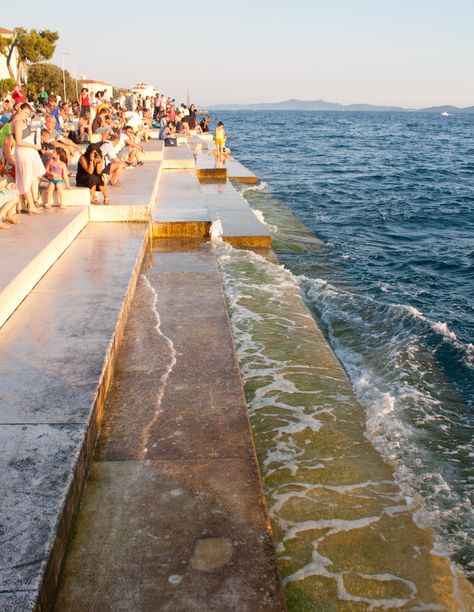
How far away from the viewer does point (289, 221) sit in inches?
694

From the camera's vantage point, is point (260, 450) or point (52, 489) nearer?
point (52, 489)

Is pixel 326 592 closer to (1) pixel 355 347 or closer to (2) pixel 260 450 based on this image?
(2) pixel 260 450

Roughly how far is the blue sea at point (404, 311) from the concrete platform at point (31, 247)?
3.67 meters

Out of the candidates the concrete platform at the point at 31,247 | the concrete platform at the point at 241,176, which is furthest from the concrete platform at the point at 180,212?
the concrete platform at the point at 241,176

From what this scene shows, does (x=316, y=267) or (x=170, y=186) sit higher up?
(x=170, y=186)

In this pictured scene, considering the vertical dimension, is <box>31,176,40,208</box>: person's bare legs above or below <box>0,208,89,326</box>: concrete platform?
above

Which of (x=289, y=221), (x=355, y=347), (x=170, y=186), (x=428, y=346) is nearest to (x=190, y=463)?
(x=355, y=347)

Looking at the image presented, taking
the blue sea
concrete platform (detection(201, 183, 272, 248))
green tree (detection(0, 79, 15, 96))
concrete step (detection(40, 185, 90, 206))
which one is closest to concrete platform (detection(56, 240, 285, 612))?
the blue sea

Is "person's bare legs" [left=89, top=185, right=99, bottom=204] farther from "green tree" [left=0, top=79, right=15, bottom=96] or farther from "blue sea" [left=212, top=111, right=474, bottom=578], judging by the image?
"green tree" [left=0, top=79, right=15, bottom=96]

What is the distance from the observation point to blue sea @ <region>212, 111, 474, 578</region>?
5176mm

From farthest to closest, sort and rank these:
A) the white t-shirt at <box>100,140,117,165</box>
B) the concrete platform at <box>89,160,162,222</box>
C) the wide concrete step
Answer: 1. the white t-shirt at <box>100,140,117,165</box>
2. the concrete platform at <box>89,160,162,222</box>
3. the wide concrete step

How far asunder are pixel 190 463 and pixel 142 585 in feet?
3.53

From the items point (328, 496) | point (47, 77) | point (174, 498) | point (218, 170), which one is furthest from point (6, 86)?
point (174, 498)

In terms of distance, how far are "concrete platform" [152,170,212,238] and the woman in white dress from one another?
2.20 m
